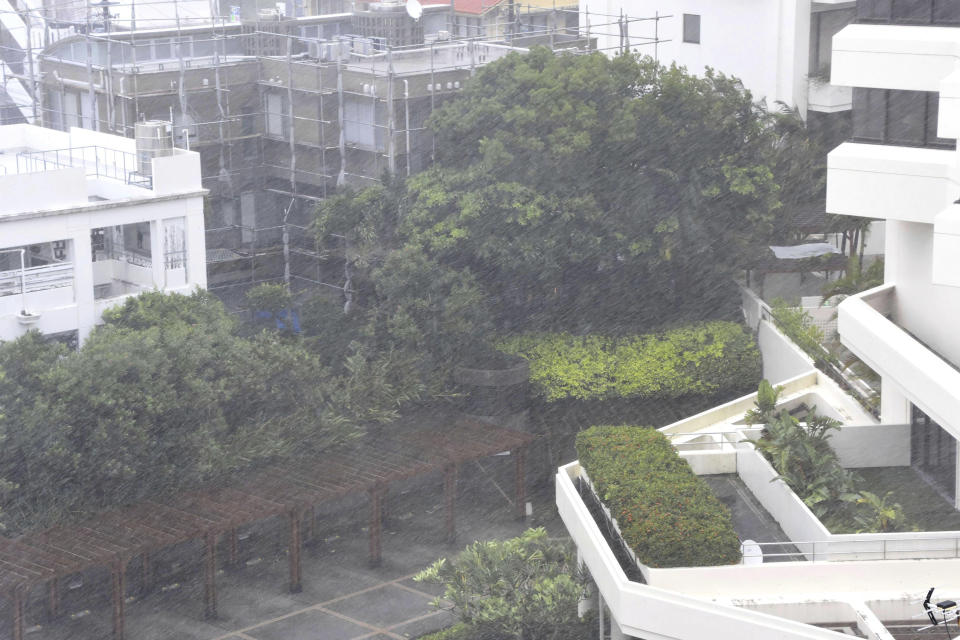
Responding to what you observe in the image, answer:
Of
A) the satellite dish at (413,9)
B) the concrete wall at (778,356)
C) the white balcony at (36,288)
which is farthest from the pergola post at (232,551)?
the satellite dish at (413,9)

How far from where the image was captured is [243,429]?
3047 centimetres

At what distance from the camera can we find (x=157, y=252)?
33.2 meters

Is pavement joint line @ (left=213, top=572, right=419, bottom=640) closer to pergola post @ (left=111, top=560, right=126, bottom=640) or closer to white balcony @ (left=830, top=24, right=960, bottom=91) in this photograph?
pergola post @ (left=111, top=560, right=126, bottom=640)

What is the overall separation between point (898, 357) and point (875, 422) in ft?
13.3

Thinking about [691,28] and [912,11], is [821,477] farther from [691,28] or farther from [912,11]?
[691,28]

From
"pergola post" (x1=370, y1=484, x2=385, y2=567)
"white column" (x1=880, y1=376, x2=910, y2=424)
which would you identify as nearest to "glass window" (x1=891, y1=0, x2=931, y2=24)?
"white column" (x1=880, y1=376, x2=910, y2=424)

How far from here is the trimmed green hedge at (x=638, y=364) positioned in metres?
35.5

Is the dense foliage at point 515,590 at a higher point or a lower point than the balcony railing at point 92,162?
lower

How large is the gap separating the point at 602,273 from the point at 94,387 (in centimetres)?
1476

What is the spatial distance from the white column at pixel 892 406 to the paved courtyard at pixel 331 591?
8.82 meters

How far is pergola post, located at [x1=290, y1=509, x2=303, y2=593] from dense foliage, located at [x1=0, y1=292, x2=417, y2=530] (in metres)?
1.90

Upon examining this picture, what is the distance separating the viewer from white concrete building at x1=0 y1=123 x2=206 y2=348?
3098 cm

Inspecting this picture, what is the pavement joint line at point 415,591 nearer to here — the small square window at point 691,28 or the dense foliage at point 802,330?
the dense foliage at point 802,330

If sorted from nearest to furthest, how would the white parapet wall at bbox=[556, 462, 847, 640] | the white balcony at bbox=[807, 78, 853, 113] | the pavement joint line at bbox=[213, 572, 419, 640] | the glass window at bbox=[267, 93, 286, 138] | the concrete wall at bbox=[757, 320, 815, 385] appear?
the white parapet wall at bbox=[556, 462, 847, 640] → the pavement joint line at bbox=[213, 572, 419, 640] → the concrete wall at bbox=[757, 320, 815, 385] → the white balcony at bbox=[807, 78, 853, 113] → the glass window at bbox=[267, 93, 286, 138]
